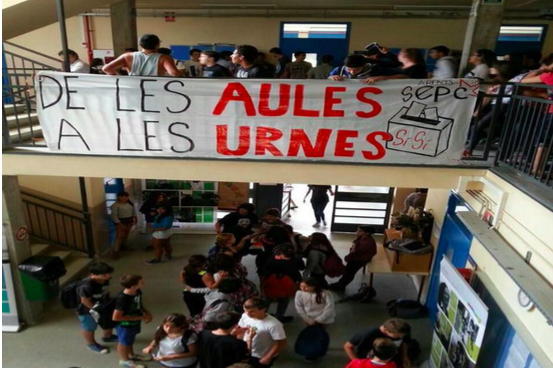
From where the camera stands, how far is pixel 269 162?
4.14m

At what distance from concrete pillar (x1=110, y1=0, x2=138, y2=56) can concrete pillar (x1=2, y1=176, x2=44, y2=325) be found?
8.53 feet

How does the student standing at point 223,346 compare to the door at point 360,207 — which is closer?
the student standing at point 223,346

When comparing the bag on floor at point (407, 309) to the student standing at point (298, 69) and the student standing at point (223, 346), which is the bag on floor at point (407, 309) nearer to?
the student standing at point (223, 346)

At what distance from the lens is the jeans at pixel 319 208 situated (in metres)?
9.16

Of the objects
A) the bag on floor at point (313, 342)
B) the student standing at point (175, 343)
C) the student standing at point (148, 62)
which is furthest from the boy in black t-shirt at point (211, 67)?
the bag on floor at point (313, 342)

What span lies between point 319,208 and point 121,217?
4.59 metres

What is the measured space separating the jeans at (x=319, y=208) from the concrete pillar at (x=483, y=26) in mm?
4963

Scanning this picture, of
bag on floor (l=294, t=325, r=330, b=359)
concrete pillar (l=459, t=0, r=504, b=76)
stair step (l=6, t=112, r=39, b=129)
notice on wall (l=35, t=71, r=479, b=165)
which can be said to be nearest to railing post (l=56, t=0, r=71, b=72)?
notice on wall (l=35, t=71, r=479, b=165)

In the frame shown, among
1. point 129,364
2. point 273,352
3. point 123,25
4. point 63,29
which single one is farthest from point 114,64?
point 129,364

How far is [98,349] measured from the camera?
5.00m

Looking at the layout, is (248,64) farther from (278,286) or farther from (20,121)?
(20,121)

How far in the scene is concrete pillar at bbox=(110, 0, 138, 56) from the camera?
596 centimetres

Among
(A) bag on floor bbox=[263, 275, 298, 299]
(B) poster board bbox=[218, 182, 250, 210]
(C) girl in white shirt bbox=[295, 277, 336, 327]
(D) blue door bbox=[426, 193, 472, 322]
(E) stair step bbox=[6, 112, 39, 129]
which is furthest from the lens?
(B) poster board bbox=[218, 182, 250, 210]

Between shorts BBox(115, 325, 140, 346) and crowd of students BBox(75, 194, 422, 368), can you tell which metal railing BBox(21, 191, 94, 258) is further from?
shorts BBox(115, 325, 140, 346)
